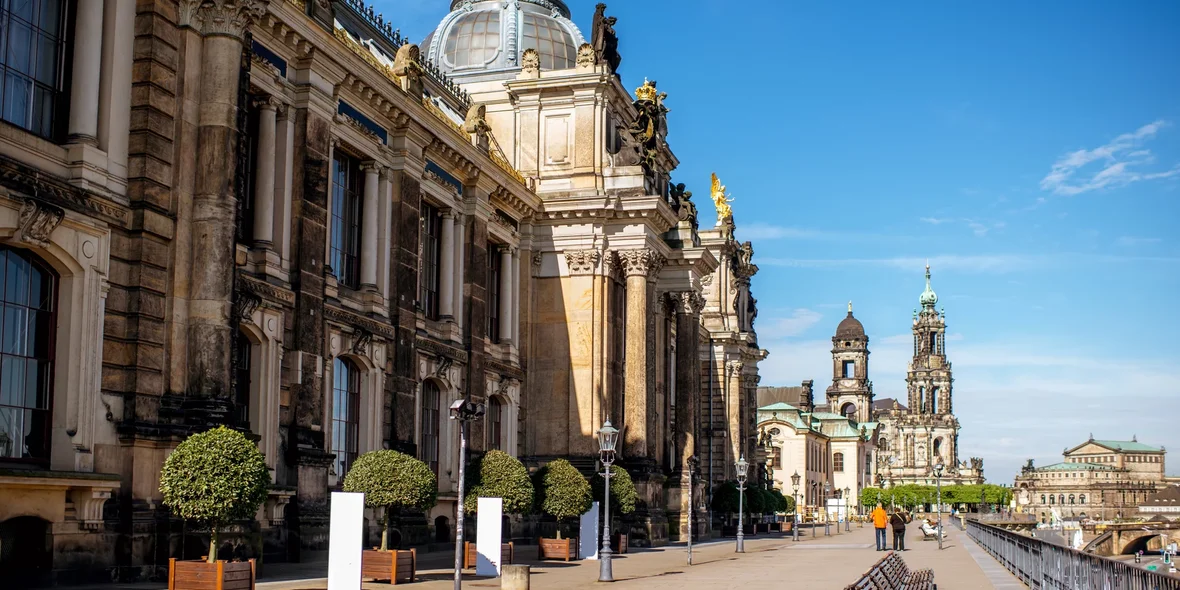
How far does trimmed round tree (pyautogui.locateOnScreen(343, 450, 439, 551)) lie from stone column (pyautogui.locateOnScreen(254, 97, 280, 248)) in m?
5.65

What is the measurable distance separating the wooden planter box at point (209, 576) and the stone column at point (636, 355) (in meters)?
32.3

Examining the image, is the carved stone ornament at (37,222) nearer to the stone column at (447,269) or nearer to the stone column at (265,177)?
the stone column at (265,177)

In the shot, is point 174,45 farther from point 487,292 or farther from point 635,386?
point 635,386

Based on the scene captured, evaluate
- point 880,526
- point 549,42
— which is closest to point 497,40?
point 549,42

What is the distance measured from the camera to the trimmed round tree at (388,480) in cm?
2991

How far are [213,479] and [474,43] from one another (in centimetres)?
3851

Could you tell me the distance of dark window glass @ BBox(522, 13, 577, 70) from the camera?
59.0 m

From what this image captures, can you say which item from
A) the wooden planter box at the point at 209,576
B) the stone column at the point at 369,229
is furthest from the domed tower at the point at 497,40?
the wooden planter box at the point at 209,576

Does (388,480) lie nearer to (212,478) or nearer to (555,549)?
(212,478)

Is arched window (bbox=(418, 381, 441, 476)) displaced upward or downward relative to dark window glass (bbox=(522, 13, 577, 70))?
downward

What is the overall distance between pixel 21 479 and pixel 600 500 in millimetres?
28163

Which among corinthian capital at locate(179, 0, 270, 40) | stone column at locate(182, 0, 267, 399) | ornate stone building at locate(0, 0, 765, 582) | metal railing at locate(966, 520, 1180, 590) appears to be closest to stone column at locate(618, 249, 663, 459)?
ornate stone building at locate(0, 0, 765, 582)

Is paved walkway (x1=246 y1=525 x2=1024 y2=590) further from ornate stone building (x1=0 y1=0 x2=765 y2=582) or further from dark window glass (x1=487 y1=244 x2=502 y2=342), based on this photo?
dark window glass (x1=487 y1=244 x2=502 y2=342)

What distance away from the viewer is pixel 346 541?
2148cm
